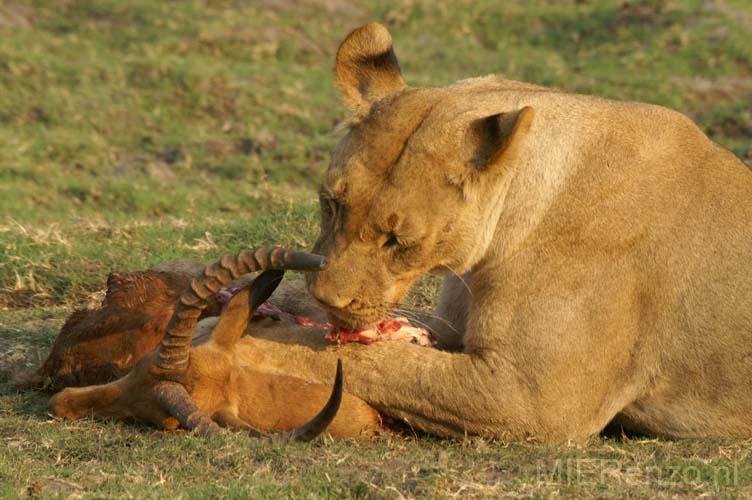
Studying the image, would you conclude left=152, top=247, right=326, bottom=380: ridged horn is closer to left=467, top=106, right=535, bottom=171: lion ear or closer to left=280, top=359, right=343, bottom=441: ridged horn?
left=280, top=359, right=343, bottom=441: ridged horn

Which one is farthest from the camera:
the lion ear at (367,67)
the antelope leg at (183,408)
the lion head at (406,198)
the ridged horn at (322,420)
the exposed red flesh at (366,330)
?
the lion ear at (367,67)

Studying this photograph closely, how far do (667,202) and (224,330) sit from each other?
1.87m

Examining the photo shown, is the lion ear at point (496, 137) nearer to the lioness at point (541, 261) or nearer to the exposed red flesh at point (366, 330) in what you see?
the lioness at point (541, 261)

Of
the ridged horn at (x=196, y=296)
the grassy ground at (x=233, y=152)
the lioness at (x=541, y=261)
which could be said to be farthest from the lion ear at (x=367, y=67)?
the grassy ground at (x=233, y=152)

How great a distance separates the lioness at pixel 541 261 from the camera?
4.99 metres

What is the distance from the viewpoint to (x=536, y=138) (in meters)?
5.25

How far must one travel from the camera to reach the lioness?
16.4 ft

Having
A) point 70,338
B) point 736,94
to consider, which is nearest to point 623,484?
point 70,338

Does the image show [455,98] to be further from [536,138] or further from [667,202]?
[667,202]

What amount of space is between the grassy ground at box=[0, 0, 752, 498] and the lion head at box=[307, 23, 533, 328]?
0.65m

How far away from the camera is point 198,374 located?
5.05 metres

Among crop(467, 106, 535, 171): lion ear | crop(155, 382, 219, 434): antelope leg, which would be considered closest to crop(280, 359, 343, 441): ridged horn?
crop(155, 382, 219, 434): antelope leg

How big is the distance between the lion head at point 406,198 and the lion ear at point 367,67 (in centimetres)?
39

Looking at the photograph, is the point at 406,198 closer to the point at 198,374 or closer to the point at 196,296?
the point at 196,296
